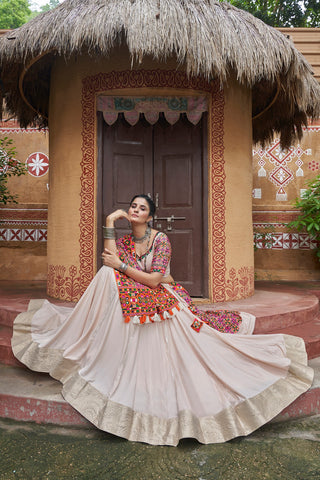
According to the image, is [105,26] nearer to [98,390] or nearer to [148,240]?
[148,240]

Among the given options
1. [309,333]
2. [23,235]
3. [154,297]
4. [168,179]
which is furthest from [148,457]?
[23,235]

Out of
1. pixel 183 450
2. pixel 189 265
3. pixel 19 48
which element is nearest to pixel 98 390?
pixel 183 450

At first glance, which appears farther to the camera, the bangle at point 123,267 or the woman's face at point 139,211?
the woman's face at point 139,211

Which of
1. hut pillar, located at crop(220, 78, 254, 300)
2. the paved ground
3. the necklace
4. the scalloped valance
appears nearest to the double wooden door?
the scalloped valance

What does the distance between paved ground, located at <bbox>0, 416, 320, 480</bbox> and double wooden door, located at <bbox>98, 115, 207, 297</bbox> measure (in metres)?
2.43

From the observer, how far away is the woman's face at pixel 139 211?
2.98m

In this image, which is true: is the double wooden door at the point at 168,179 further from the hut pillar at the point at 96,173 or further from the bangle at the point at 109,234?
the bangle at the point at 109,234

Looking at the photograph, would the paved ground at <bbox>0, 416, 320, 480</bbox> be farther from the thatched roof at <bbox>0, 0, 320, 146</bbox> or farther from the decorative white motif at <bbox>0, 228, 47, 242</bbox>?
the decorative white motif at <bbox>0, 228, 47, 242</bbox>

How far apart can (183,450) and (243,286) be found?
2688 mm

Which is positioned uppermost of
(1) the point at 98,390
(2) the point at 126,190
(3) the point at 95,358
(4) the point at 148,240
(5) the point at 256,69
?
(5) the point at 256,69

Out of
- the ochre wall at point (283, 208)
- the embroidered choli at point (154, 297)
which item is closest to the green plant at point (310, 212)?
the ochre wall at point (283, 208)

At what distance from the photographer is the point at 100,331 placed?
8.92 ft

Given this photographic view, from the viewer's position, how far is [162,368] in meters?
2.54

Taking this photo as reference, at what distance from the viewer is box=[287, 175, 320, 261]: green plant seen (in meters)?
6.31
